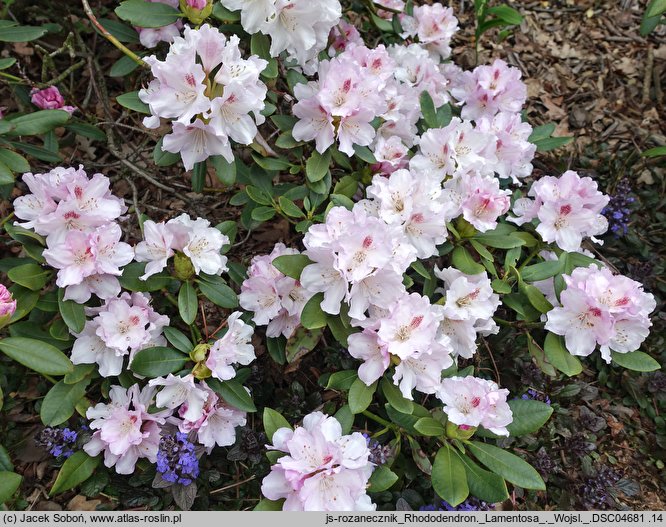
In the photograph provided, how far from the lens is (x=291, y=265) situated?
1.60m

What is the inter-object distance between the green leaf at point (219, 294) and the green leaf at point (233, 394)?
0.22 meters

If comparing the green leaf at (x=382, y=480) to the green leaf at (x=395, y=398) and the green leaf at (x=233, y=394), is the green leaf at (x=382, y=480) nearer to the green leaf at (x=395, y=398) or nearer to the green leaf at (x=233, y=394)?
the green leaf at (x=395, y=398)

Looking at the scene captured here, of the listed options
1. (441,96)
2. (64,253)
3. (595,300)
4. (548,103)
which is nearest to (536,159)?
(548,103)

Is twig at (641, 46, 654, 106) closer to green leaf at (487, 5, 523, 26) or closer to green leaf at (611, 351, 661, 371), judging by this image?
green leaf at (487, 5, 523, 26)

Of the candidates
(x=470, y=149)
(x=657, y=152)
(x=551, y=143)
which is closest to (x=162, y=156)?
(x=470, y=149)

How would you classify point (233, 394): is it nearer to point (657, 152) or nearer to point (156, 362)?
point (156, 362)

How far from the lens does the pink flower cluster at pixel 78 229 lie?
1.59 metres

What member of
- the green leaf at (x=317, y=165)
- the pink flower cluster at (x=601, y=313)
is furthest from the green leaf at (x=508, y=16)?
the pink flower cluster at (x=601, y=313)

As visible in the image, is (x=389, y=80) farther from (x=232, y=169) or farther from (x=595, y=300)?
(x=595, y=300)

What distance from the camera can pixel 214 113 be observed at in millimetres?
1492

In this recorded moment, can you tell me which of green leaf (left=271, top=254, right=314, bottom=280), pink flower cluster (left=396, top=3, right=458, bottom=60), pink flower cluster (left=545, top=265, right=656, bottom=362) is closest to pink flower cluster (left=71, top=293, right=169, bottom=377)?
green leaf (left=271, top=254, right=314, bottom=280)

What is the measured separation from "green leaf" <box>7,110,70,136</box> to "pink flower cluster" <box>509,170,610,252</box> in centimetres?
151

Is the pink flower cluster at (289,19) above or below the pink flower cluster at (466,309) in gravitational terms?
above

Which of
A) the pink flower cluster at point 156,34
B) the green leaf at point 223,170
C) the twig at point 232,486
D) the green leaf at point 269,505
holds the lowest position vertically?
the twig at point 232,486
